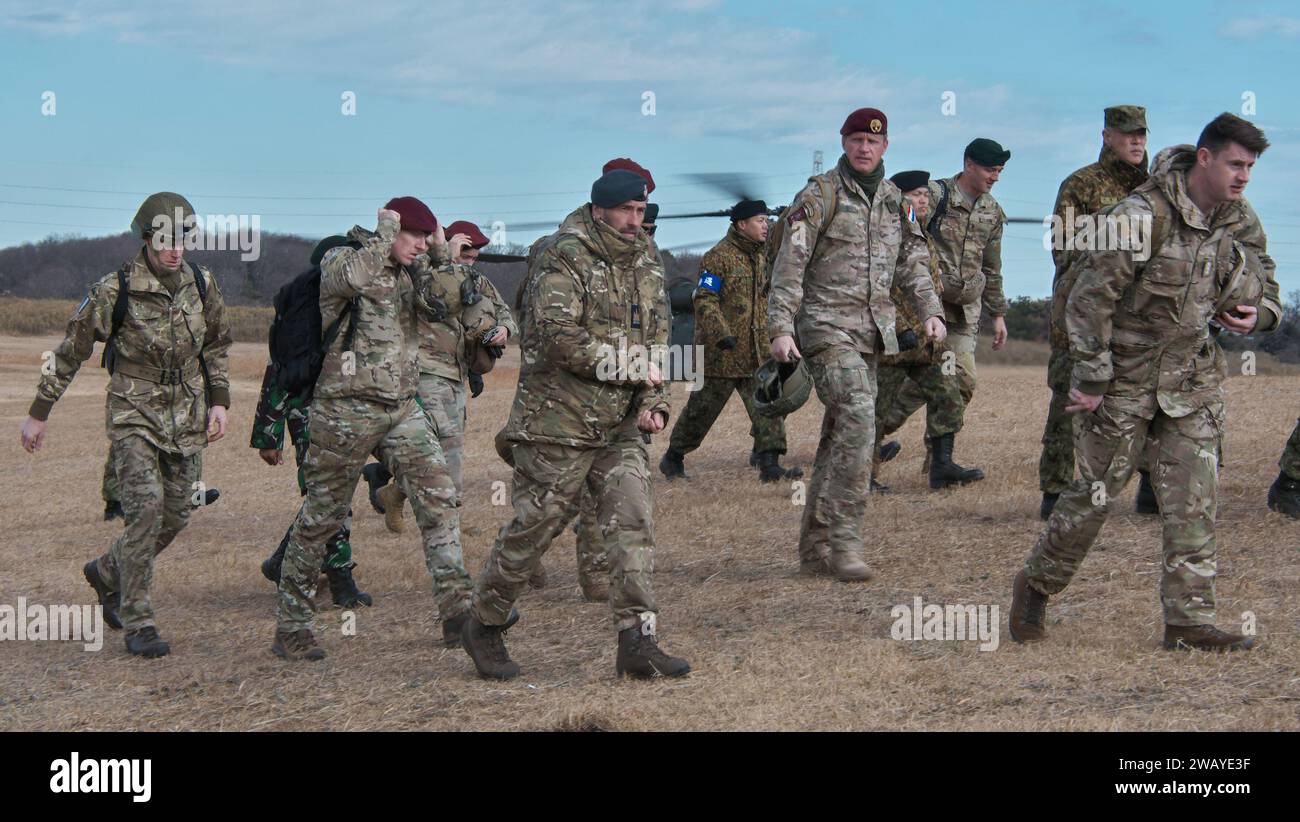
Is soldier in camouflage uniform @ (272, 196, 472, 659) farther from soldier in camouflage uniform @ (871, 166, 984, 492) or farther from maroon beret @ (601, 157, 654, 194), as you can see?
soldier in camouflage uniform @ (871, 166, 984, 492)

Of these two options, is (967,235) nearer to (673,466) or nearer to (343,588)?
(673,466)

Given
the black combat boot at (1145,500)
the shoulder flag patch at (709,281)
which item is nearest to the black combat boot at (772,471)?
the shoulder flag patch at (709,281)

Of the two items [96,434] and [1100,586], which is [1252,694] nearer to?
[1100,586]

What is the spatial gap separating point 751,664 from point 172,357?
3.49 m

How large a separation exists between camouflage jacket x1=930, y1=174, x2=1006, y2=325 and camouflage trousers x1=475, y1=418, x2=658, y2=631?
492cm

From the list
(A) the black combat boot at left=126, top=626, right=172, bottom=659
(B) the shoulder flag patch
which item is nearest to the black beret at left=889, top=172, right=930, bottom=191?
(B) the shoulder flag patch

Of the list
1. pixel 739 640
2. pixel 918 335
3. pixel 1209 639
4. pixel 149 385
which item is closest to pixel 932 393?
pixel 918 335

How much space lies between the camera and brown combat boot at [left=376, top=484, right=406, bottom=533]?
10836 millimetres

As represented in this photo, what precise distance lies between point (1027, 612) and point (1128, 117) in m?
3.46

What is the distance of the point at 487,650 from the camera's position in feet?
21.4

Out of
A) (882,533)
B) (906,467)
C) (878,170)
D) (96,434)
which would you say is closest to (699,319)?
(906,467)

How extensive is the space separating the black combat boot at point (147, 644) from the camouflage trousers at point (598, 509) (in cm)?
232

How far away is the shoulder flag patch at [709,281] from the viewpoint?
1214 centimetres

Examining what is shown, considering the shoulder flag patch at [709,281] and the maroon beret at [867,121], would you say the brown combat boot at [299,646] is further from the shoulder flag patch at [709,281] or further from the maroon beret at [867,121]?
the shoulder flag patch at [709,281]
